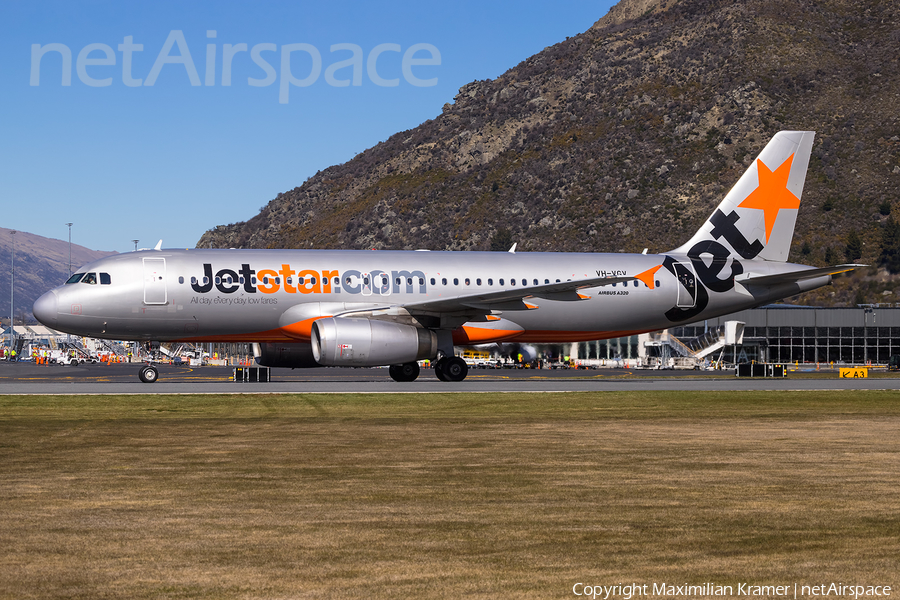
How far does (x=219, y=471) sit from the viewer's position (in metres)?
12.7

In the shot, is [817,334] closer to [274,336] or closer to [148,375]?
[274,336]

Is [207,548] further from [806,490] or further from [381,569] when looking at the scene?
[806,490]

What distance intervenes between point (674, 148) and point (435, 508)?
16075cm

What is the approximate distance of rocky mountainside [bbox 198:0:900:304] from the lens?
149 m

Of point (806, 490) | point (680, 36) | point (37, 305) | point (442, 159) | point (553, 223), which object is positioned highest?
point (680, 36)

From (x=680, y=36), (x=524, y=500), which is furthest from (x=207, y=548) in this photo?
(x=680, y=36)

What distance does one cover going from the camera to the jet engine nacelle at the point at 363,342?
3422 cm

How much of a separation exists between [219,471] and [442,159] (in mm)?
186129

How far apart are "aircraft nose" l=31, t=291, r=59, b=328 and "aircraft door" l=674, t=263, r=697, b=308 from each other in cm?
2323

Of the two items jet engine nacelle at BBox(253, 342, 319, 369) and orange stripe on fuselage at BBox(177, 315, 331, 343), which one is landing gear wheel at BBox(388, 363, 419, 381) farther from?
orange stripe on fuselage at BBox(177, 315, 331, 343)

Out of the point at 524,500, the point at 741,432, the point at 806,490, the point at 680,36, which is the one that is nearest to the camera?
the point at 524,500

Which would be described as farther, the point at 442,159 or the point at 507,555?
the point at 442,159

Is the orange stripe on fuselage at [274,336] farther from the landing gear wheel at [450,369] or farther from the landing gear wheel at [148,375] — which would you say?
the landing gear wheel at [450,369]

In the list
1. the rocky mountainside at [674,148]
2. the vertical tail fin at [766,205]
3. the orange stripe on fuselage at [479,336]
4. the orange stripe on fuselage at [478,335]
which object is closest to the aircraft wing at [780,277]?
the vertical tail fin at [766,205]
